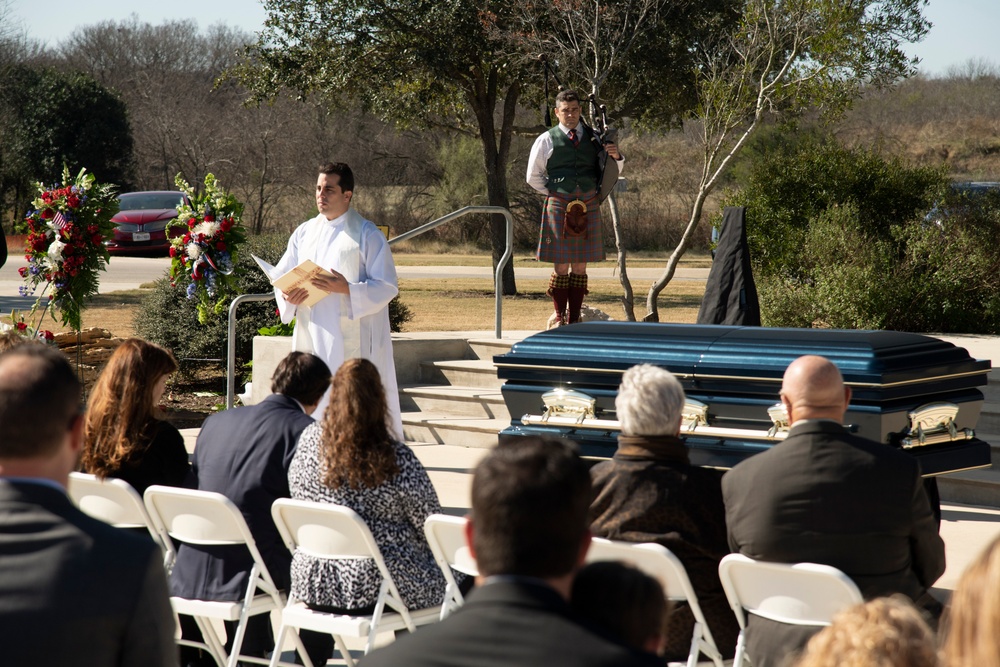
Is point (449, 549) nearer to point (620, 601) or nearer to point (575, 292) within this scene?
point (620, 601)

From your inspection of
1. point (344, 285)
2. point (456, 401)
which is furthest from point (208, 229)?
point (456, 401)

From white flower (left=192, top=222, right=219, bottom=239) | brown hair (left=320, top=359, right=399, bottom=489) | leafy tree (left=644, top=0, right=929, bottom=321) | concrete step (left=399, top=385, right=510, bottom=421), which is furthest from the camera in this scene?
leafy tree (left=644, top=0, right=929, bottom=321)

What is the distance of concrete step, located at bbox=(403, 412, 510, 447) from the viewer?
7.64 meters

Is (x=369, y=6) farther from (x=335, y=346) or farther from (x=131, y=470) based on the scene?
(x=131, y=470)

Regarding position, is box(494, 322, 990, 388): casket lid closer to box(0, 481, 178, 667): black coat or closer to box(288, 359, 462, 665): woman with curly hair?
box(288, 359, 462, 665): woman with curly hair

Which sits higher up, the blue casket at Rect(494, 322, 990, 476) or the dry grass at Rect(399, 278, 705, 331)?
the blue casket at Rect(494, 322, 990, 476)

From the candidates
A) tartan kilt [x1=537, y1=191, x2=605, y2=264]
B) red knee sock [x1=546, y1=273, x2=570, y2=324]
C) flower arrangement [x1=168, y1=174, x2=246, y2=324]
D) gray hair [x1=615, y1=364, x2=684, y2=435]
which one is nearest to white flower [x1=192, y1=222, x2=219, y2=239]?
flower arrangement [x1=168, y1=174, x2=246, y2=324]

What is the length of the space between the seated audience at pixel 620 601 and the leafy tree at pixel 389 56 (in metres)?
13.5

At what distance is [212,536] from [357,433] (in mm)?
631

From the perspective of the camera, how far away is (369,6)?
51.1 ft

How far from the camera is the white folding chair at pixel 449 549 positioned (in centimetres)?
330

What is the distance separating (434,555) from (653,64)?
41.7 feet

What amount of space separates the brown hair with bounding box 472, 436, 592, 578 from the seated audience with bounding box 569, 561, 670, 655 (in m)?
0.04

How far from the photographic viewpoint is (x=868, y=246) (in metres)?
10.1
